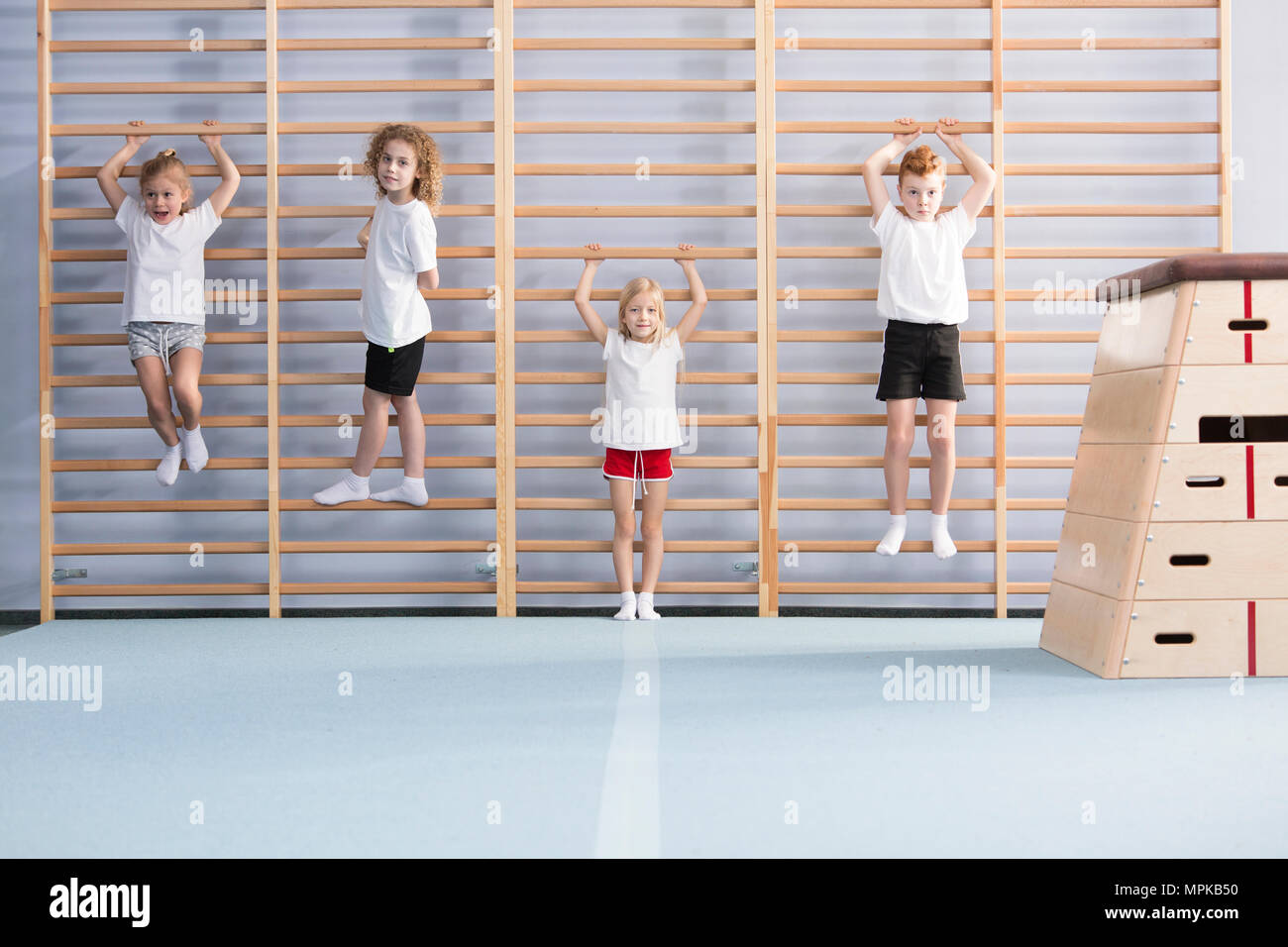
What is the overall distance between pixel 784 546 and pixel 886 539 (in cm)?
40

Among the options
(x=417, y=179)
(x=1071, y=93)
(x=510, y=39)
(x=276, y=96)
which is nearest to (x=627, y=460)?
Result: (x=417, y=179)

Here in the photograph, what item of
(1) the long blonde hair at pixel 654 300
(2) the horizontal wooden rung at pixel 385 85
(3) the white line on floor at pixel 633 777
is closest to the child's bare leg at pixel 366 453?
(1) the long blonde hair at pixel 654 300

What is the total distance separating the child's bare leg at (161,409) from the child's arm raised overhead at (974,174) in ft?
9.92

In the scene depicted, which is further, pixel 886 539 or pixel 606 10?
pixel 606 10

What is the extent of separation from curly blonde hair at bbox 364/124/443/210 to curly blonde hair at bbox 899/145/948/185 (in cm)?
172

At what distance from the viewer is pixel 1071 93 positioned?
4.07 meters

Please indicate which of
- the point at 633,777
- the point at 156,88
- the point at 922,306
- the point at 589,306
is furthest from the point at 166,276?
the point at 633,777

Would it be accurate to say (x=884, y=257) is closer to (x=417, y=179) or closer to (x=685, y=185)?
(x=685, y=185)

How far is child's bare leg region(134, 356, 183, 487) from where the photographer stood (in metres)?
3.76

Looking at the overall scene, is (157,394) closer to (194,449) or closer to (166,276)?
(194,449)

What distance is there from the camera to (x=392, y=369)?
12.4 ft

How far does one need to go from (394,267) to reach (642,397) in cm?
102

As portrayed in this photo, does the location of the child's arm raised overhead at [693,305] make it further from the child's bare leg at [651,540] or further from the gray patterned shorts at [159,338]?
the gray patterned shorts at [159,338]

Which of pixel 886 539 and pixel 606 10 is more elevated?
pixel 606 10
